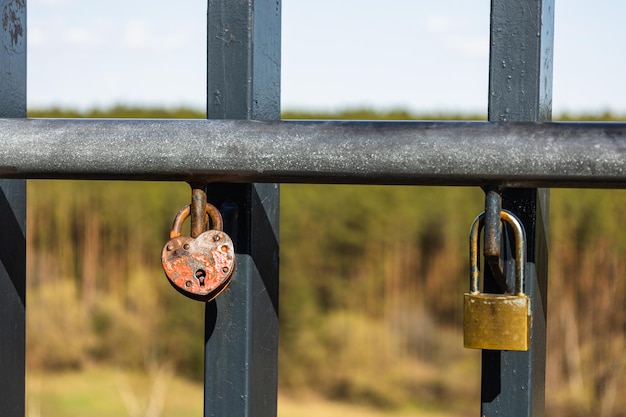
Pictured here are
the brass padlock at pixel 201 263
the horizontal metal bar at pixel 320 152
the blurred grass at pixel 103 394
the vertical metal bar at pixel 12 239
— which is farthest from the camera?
the blurred grass at pixel 103 394

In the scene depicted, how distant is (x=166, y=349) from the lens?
36.4ft

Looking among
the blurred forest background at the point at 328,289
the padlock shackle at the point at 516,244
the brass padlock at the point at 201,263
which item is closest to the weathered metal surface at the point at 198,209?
the brass padlock at the point at 201,263

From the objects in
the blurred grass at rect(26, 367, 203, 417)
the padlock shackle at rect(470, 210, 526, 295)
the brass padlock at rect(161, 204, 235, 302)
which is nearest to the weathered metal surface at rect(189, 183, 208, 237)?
the brass padlock at rect(161, 204, 235, 302)

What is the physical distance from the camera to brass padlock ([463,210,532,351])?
706mm

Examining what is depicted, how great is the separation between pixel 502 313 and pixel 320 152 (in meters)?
0.21

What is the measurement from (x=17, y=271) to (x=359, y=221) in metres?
10.1

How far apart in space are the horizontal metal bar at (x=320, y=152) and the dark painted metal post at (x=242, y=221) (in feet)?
0.28

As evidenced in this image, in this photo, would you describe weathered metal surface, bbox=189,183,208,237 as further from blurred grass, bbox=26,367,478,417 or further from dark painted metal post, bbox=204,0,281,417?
blurred grass, bbox=26,367,478,417

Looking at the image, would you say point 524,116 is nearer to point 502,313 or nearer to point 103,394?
point 502,313

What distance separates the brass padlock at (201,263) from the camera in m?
0.73

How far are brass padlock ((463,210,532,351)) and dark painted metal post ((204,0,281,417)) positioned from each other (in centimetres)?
20

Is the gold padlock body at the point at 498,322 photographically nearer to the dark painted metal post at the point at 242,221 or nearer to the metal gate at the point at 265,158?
the metal gate at the point at 265,158

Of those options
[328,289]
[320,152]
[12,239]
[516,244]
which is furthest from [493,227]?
[328,289]

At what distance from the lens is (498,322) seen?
699 millimetres
